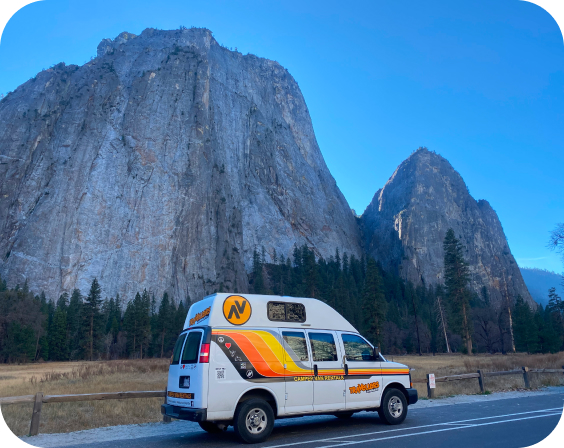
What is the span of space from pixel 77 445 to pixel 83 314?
232 ft

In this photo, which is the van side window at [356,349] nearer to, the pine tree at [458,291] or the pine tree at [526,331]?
the pine tree at [458,291]

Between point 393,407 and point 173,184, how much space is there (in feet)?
328

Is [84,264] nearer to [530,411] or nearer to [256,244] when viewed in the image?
[256,244]

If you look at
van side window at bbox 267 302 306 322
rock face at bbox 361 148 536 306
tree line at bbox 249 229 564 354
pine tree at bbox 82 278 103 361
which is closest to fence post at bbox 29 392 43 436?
van side window at bbox 267 302 306 322

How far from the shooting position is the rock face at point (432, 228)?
14888 cm

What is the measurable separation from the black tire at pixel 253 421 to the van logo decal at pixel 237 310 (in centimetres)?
173

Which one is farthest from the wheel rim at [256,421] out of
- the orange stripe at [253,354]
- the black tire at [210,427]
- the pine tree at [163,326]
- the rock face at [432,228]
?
the rock face at [432,228]

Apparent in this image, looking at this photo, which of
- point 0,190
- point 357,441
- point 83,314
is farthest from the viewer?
point 0,190

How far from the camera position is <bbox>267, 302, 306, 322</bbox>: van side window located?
31.9 feet

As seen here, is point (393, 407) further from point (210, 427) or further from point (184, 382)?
point (184, 382)

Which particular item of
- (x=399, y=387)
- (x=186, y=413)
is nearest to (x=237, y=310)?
(x=186, y=413)

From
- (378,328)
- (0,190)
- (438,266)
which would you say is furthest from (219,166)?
(438,266)

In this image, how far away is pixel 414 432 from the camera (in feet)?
29.8

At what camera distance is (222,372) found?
332 inches
